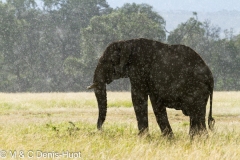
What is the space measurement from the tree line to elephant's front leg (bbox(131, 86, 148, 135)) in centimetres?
4625

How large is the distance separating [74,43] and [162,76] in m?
61.0

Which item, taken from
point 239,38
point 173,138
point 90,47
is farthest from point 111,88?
point 173,138

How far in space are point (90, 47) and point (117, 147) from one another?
4894cm

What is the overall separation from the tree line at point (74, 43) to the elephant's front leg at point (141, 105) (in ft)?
152

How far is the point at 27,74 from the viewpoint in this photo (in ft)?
215

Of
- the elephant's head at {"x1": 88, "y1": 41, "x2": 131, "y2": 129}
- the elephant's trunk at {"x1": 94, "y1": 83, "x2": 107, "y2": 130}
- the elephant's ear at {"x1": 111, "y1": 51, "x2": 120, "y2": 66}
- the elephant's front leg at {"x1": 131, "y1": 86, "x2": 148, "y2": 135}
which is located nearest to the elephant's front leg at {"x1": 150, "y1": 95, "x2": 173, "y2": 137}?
the elephant's front leg at {"x1": 131, "y1": 86, "x2": 148, "y2": 135}

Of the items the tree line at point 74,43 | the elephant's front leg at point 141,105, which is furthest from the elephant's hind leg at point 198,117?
the tree line at point 74,43

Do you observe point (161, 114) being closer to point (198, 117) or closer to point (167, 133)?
point (167, 133)

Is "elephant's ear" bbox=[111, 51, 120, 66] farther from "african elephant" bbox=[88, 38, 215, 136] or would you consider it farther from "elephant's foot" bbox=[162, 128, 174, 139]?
"elephant's foot" bbox=[162, 128, 174, 139]

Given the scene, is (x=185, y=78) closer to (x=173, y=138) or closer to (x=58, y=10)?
(x=173, y=138)

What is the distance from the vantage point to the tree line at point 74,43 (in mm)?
58750

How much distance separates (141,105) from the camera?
1055 cm

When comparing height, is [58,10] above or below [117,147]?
above

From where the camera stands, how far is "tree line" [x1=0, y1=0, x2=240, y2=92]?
5875 cm
